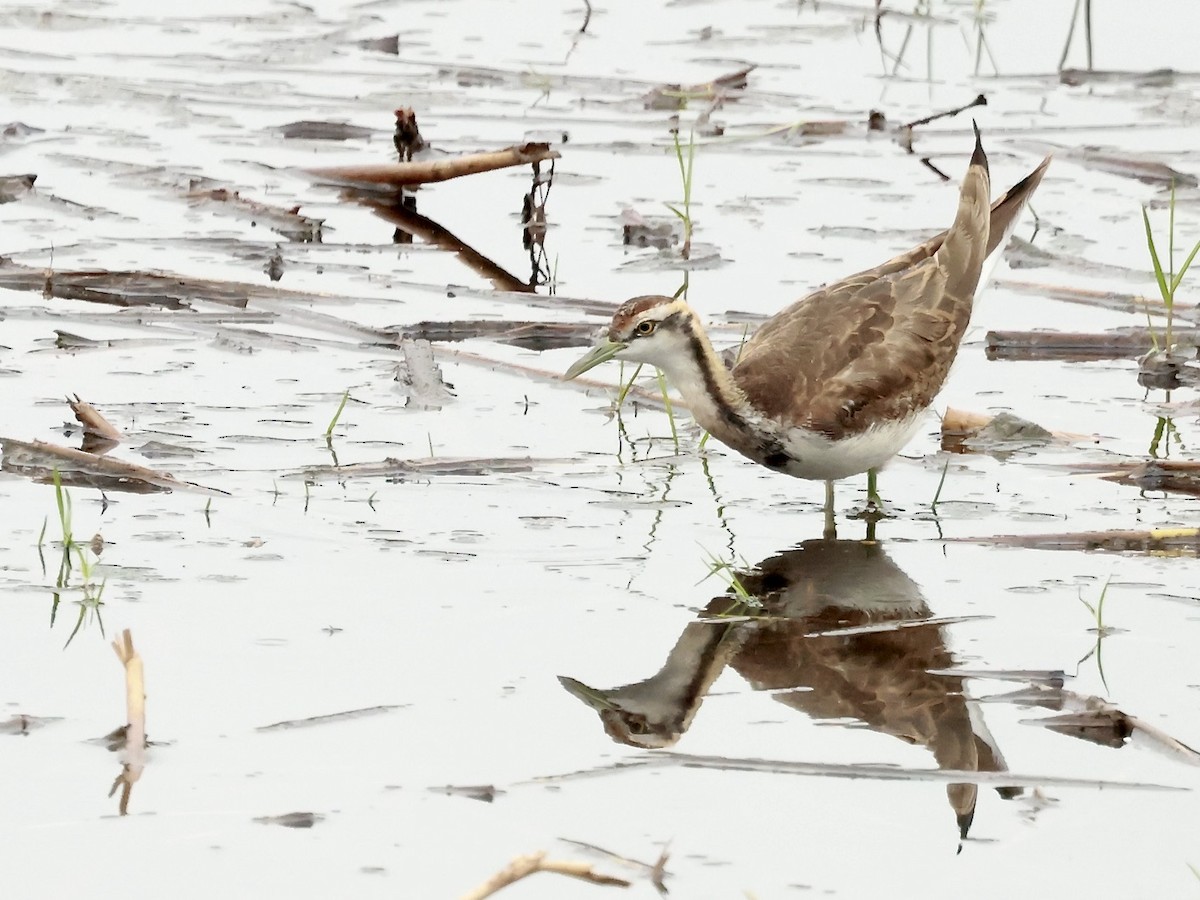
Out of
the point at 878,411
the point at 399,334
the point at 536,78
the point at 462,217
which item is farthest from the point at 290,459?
the point at 536,78

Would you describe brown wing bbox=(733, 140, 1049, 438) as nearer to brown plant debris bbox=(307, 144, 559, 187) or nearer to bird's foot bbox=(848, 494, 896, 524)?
bird's foot bbox=(848, 494, 896, 524)

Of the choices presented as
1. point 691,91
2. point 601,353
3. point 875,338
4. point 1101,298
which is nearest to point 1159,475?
point 875,338

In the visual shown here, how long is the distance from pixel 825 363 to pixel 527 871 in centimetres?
390

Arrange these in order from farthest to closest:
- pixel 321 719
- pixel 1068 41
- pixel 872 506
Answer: pixel 1068 41, pixel 872 506, pixel 321 719

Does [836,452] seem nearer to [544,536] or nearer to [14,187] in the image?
[544,536]

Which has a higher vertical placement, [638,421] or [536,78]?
[536,78]

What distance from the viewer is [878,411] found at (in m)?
7.62

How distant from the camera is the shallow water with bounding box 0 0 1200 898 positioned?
5.00 metres

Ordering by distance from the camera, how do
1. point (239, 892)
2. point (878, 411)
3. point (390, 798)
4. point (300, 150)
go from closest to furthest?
point (239, 892) → point (390, 798) → point (878, 411) → point (300, 150)

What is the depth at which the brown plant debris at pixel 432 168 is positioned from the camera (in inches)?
427

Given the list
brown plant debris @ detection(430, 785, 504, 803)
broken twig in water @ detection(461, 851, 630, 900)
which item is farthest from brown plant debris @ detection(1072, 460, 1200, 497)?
broken twig in water @ detection(461, 851, 630, 900)

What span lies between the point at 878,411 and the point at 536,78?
21.6 ft

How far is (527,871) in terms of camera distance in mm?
4223

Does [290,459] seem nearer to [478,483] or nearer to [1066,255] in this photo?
[478,483]
